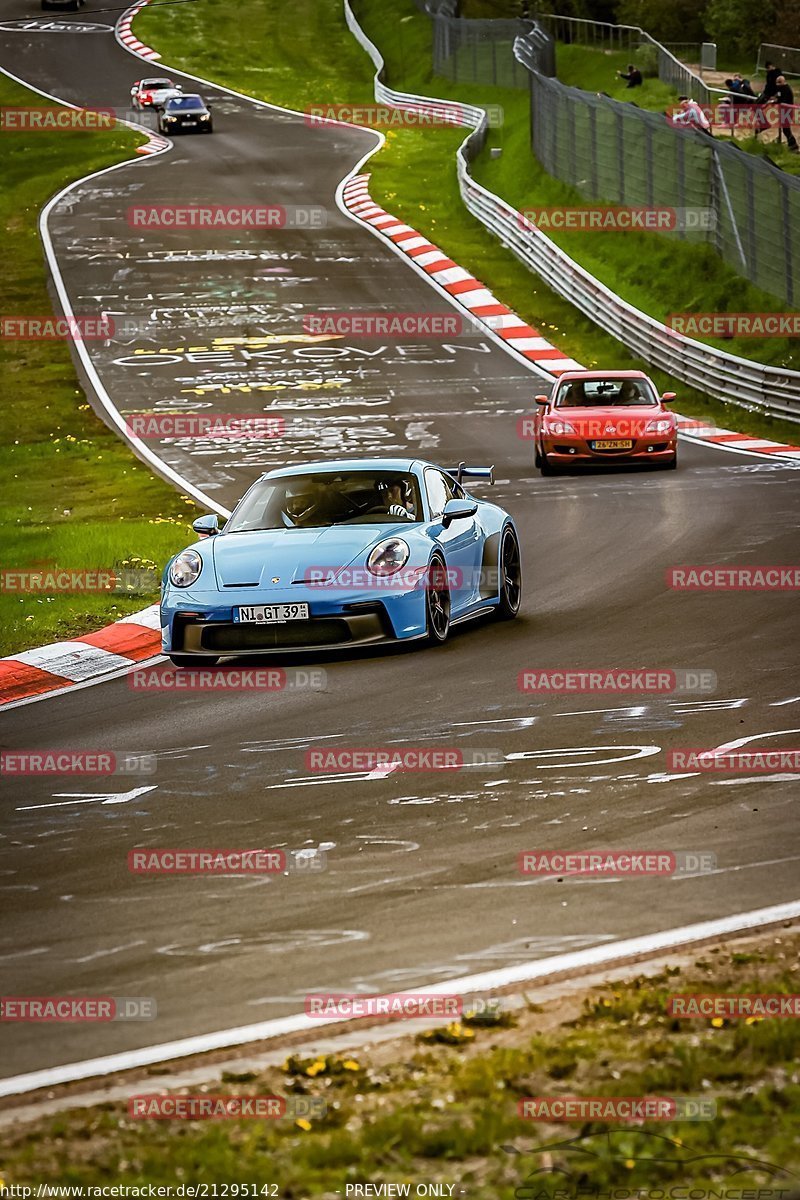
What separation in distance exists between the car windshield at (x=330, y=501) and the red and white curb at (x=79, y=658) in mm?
1161

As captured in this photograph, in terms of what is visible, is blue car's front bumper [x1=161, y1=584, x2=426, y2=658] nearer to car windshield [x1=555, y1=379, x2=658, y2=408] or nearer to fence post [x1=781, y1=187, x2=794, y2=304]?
Answer: car windshield [x1=555, y1=379, x2=658, y2=408]

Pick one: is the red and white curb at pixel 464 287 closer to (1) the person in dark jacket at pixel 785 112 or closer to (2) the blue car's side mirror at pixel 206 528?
(1) the person in dark jacket at pixel 785 112

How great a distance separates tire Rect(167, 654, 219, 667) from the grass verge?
567 inches

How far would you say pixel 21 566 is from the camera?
1653 cm

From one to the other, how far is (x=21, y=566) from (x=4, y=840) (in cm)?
879

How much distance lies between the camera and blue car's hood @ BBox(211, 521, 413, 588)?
11.8 meters

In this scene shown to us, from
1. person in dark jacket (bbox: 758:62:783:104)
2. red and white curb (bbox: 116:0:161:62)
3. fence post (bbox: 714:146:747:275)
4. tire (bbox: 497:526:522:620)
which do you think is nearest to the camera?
tire (bbox: 497:526:522:620)

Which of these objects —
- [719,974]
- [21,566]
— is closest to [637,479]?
[21,566]

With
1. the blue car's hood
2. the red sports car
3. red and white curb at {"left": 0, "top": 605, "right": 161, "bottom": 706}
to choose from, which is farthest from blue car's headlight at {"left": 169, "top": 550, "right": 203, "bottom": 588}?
the red sports car

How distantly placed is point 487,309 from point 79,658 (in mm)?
→ 22689

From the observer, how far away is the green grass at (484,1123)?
13.8ft

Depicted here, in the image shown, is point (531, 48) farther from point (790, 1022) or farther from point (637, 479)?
point (790, 1022)

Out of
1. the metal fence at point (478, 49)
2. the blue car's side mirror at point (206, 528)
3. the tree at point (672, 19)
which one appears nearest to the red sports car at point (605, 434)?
the blue car's side mirror at point (206, 528)

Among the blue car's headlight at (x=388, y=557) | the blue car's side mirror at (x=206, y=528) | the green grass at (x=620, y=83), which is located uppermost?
the green grass at (x=620, y=83)
